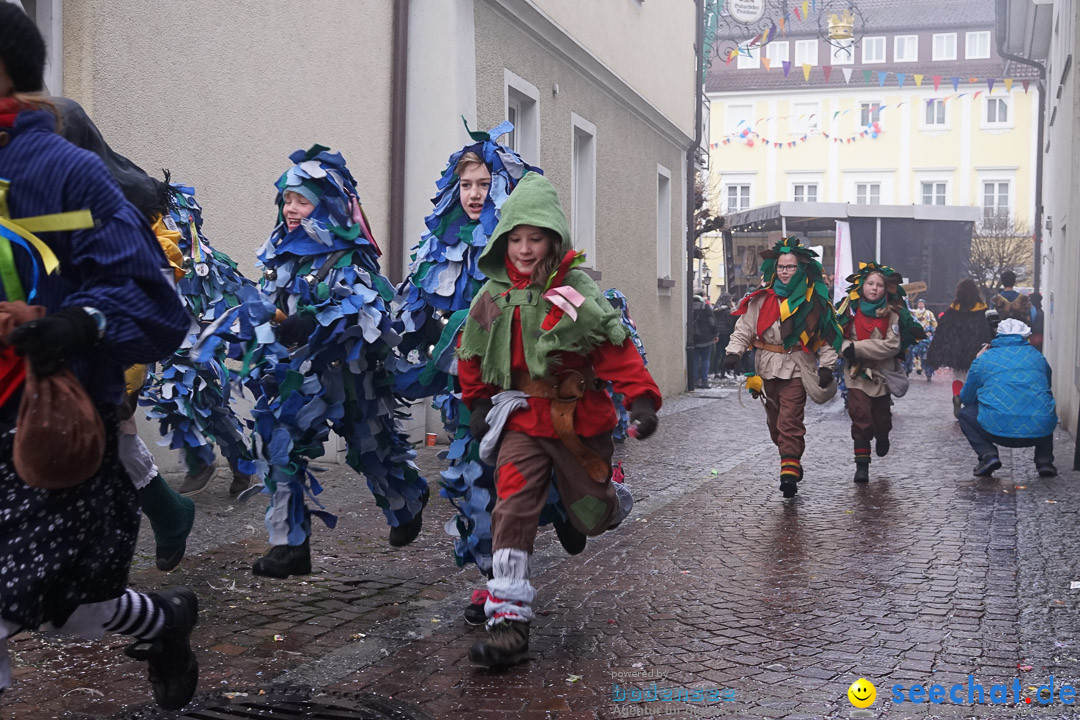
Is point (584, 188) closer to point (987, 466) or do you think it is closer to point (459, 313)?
point (987, 466)

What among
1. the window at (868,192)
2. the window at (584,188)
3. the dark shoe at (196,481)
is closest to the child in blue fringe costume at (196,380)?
the dark shoe at (196,481)

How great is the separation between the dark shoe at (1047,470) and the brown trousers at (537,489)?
6.44 meters

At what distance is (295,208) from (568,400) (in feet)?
5.86

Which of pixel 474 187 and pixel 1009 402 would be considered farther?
pixel 1009 402

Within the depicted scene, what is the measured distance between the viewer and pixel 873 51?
6744 centimetres

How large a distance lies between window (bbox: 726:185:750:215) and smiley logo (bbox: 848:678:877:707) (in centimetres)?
5834

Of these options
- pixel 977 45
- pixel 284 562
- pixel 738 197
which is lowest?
pixel 284 562

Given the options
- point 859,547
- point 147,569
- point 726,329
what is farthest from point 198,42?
point 726,329

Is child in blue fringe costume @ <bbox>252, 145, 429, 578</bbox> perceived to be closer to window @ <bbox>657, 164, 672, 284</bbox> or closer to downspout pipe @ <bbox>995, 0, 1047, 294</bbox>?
window @ <bbox>657, 164, 672, 284</bbox>

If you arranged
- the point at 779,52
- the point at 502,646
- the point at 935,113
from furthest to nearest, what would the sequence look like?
1. the point at 779,52
2. the point at 935,113
3. the point at 502,646

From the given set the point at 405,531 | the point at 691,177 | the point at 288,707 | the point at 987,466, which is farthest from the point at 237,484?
the point at 691,177

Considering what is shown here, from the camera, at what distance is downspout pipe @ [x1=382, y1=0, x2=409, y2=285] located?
460 inches

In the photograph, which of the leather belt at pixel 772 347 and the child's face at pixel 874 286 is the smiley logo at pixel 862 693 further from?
the child's face at pixel 874 286

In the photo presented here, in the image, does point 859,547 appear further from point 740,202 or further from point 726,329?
point 740,202
